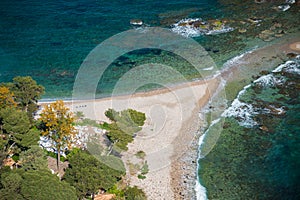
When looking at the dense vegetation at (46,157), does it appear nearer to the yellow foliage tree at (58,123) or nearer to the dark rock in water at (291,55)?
the yellow foliage tree at (58,123)

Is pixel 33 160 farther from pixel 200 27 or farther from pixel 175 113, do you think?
pixel 200 27

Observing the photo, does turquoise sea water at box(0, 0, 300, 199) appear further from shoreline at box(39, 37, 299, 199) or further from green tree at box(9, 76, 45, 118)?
green tree at box(9, 76, 45, 118)

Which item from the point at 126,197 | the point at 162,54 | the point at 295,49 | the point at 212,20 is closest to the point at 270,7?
the point at 212,20

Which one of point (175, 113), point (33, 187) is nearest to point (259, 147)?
point (175, 113)

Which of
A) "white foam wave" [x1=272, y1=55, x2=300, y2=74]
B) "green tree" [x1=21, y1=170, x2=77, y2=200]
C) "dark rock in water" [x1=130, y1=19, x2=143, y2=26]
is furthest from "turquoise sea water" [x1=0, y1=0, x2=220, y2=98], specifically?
"green tree" [x1=21, y1=170, x2=77, y2=200]

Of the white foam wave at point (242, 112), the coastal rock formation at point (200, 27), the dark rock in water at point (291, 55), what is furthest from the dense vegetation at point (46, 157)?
the coastal rock formation at point (200, 27)

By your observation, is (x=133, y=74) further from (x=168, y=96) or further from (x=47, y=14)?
(x=47, y=14)
